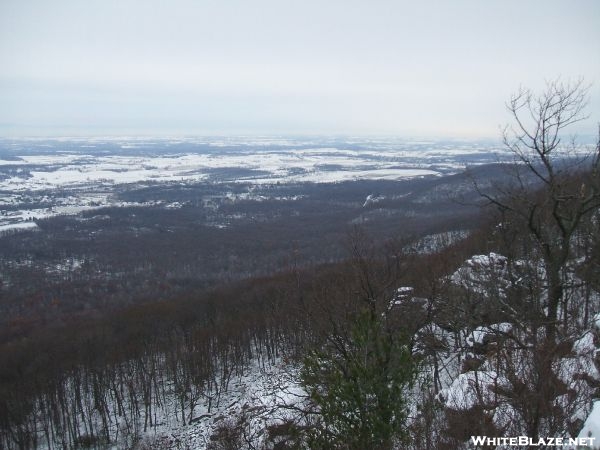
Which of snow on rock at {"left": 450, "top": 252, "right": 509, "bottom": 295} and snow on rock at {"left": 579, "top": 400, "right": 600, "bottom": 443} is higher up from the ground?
snow on rock at {"left": 579, "top": 400, "right": 600, "bottom": 443}

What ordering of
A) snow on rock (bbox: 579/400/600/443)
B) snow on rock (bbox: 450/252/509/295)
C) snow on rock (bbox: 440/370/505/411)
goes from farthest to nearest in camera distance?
1. snow on rock (bbox: 450/252/509/295)
2. snow on rock (bbox: 440/370/505/411)
3. snow on rock (bbox: 579/400/600/443)

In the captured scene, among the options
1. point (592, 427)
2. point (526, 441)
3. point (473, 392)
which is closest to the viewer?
point (592, 427)

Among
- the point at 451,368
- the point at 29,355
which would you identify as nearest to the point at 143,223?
the point at 29,355

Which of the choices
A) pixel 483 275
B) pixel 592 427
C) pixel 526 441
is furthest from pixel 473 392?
pixel 483 275

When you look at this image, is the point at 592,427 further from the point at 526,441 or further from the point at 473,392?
the point at 473,392

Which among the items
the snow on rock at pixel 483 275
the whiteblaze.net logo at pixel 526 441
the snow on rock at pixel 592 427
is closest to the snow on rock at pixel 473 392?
the whiteblaze.net logo at pixel 526 441

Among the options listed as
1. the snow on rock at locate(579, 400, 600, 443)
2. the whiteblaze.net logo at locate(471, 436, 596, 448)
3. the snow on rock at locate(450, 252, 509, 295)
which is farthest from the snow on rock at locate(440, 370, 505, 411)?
the snow on rock at locate(450, 252, 509, 295)

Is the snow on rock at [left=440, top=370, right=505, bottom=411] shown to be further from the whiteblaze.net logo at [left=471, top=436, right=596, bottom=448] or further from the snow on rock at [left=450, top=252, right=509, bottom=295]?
the snow on rock at [left=450, top=252, right=509, bottom=295]

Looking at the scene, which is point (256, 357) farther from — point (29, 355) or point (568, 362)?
point (568, 362)

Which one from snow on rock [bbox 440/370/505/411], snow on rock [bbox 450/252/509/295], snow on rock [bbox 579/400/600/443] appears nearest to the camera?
snow on rock [bbox 579/400/600/443]
